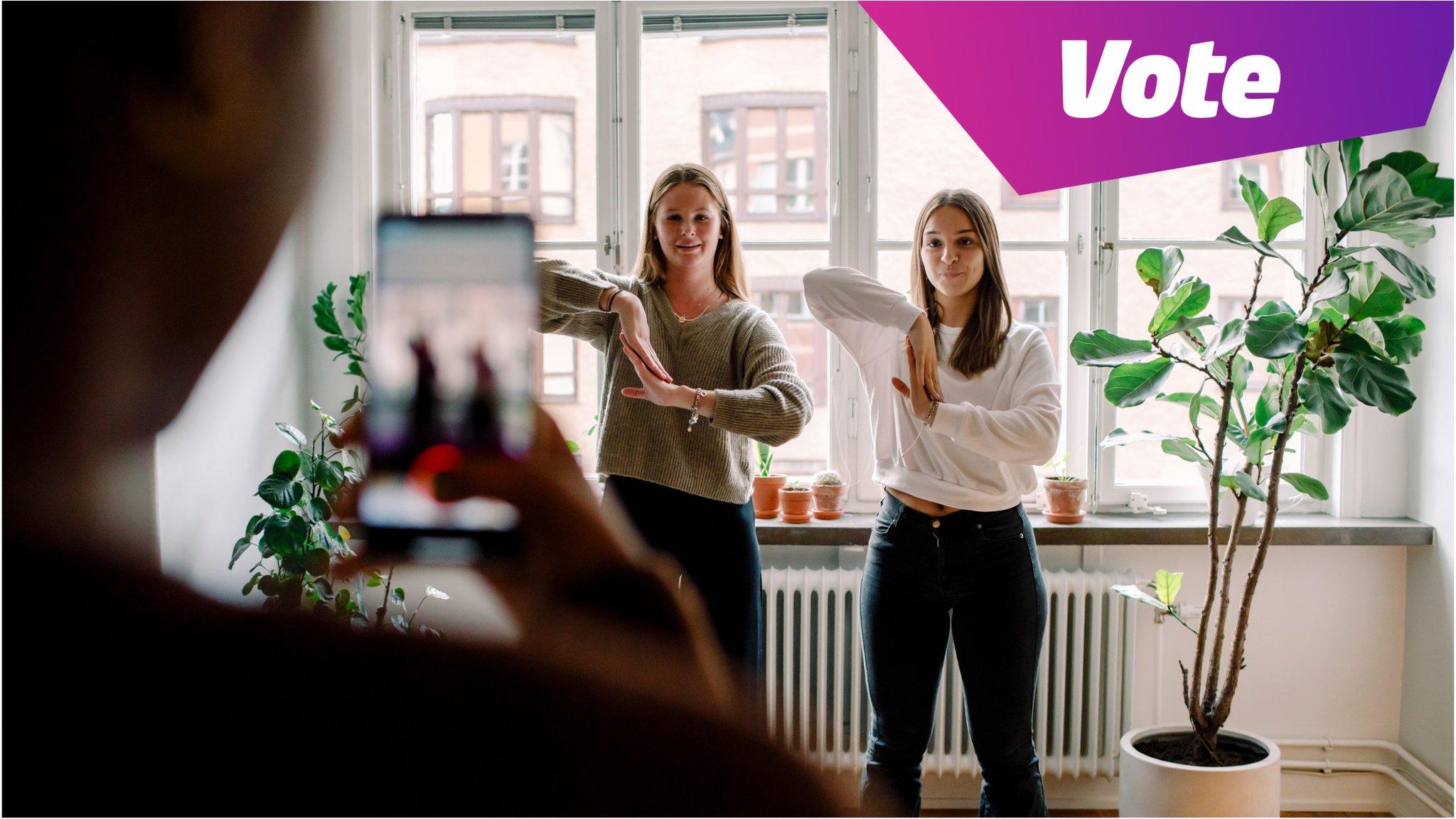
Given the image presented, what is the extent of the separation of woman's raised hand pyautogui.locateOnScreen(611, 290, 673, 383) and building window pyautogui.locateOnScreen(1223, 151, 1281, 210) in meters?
1.88

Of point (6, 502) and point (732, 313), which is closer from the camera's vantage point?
point (6, 502)

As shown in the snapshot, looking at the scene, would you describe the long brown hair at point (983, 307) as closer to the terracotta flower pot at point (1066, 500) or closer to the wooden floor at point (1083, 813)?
the terracotta flower pot at point (1066, 500)

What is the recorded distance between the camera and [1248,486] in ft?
6.64

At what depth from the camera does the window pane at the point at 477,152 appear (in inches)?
5.6

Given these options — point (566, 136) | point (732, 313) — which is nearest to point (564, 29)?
point (732, 313)

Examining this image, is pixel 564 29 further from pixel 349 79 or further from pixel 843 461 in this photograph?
pixel 349 79

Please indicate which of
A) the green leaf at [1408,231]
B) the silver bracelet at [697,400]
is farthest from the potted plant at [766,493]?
the green leaf at [1408,231]

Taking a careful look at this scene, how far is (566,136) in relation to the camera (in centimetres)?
18

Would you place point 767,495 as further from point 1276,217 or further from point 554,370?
point 554,370

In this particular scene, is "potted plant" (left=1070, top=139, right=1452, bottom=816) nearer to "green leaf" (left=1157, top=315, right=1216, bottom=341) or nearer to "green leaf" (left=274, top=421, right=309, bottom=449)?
"green leaf" (left=1157, top=315, right=1216, bottom=341)

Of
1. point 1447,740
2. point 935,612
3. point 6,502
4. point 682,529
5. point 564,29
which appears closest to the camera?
point 6,502

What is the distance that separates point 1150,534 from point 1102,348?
72 centimetres

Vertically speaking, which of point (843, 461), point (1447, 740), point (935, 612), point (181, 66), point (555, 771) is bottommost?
point (1447, 740)

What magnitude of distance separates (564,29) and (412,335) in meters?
2.67
